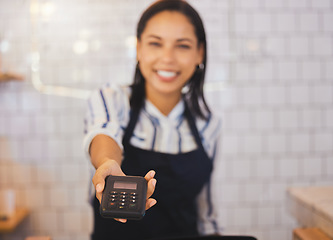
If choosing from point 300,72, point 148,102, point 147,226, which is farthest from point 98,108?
point 300,72

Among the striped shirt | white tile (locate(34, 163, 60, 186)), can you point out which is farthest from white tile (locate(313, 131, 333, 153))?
white tile (locate(34, 163, 60, 186))

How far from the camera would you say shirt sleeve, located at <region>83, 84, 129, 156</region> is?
62 centimetres

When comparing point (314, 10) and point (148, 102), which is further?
point (314, 10)

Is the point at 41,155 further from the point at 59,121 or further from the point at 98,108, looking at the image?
the point at 98,108

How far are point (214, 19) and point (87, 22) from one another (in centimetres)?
48

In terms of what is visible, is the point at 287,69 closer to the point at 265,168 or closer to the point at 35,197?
A: the point at 265,168

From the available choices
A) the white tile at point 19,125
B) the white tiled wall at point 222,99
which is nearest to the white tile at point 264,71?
the white tiled wall at point 222,99

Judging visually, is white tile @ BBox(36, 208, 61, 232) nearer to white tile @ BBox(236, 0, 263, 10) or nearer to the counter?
the counter

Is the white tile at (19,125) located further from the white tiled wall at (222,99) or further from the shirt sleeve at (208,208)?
the shirt sleeve at (208,208)

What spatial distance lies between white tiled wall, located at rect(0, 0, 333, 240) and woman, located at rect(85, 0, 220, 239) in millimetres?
498

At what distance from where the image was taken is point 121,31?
1.28m

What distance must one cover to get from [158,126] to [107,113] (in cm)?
16

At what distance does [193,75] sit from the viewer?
0.84 metres

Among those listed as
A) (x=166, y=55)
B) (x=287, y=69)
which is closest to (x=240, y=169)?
(x=287, y=69)
